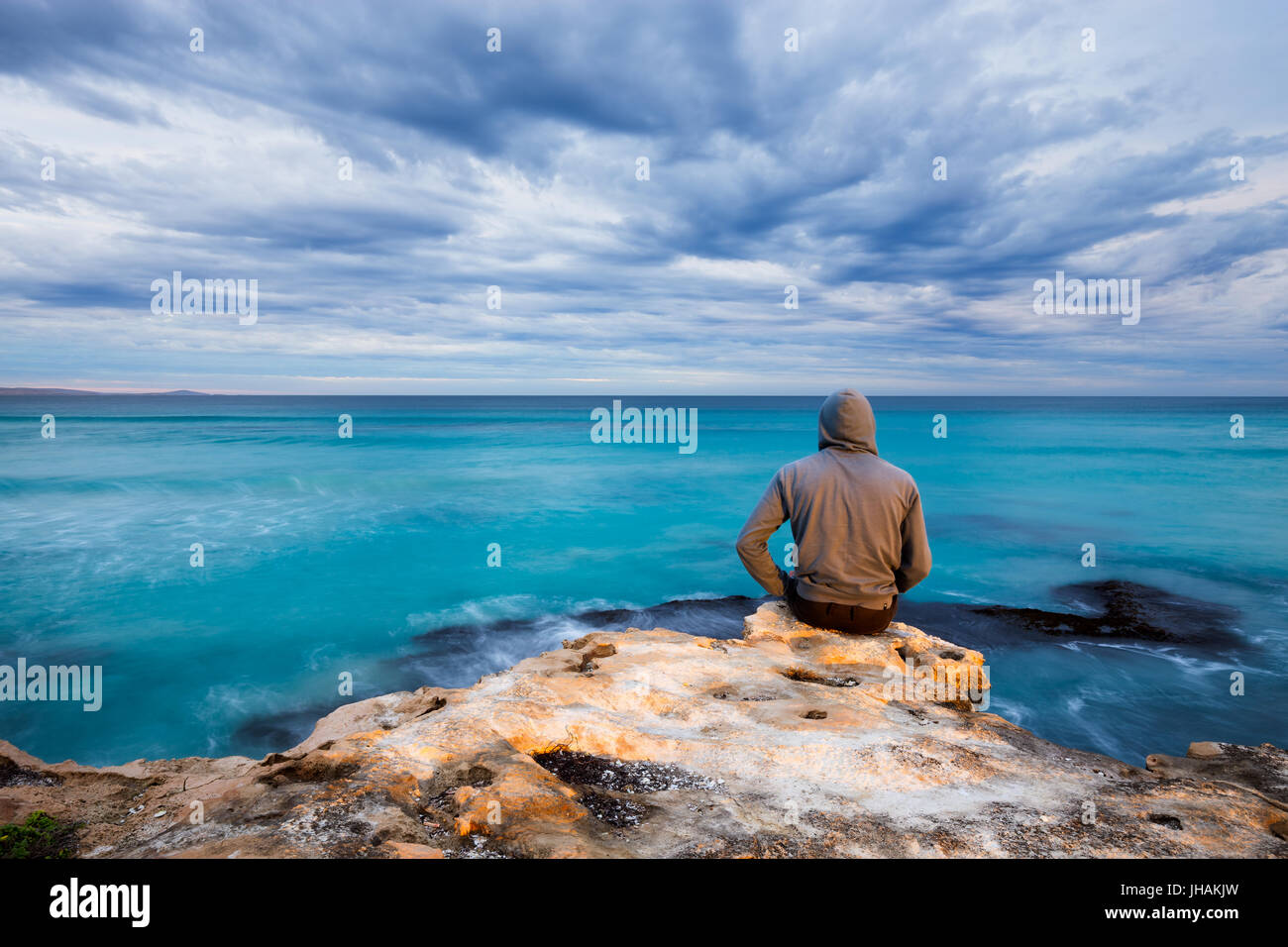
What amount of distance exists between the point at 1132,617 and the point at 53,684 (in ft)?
56.4

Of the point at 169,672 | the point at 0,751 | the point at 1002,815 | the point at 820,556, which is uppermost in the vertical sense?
the point at 820,556

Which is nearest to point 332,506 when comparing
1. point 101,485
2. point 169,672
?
point 101,485

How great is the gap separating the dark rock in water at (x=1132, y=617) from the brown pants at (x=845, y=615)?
7045mm

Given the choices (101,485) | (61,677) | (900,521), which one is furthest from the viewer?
(101,485)

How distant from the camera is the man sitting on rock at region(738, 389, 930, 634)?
16.0ft

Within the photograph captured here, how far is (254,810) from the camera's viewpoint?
2691mm

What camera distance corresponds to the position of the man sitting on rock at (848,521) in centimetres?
488

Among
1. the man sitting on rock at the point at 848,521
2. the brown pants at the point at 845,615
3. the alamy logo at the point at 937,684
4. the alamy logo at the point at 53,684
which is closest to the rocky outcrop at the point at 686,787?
the alamy logo at the point at 937,684

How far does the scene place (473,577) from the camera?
14.4 m

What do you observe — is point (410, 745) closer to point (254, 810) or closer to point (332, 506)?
point (254, 810)
